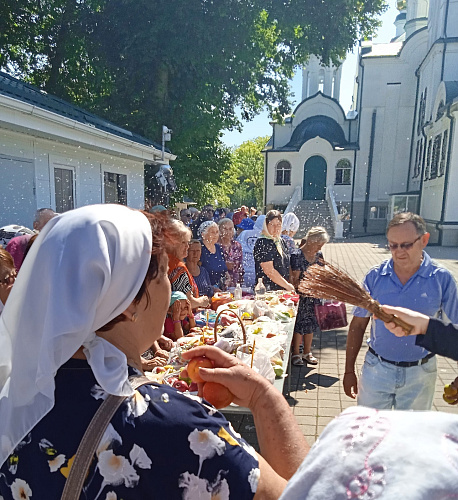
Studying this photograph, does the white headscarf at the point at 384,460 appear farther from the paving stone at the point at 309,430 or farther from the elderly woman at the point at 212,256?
the elderly woman at the point at 212,256

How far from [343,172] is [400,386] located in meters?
28.9

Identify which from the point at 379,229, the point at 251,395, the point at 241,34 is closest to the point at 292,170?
the point at 379,229

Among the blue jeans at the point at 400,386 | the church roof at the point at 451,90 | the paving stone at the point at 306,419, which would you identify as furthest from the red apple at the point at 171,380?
the church roof at the point at 451,90

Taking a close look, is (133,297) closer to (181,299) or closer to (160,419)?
(160,419)

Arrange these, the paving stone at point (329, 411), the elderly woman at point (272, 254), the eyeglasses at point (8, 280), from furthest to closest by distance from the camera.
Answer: the elderly woman at point (272, 254) → the paving stone at point (329, 411) → the eyeglasses at point (8, 280)

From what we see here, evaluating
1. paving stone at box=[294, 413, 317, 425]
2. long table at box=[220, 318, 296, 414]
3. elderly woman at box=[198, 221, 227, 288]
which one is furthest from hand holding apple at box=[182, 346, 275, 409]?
elderly woman at box=[198, 221, 227, 288]

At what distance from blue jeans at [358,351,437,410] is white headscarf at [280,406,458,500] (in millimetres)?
2308

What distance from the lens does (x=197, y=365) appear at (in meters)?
1.58

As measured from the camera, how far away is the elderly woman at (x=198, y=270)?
4867 millimetres

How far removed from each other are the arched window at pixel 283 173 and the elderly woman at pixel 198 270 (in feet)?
85.8

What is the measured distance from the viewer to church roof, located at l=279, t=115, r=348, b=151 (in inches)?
1196

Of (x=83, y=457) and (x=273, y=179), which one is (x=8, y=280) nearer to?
(x=83, y=457)

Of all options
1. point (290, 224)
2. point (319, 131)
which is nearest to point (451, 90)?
point (319, 131)

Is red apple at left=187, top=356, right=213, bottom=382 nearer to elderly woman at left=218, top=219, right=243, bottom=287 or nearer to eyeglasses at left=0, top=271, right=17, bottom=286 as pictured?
eyeglasses at left=0, top=271, right=17, bottom=286
